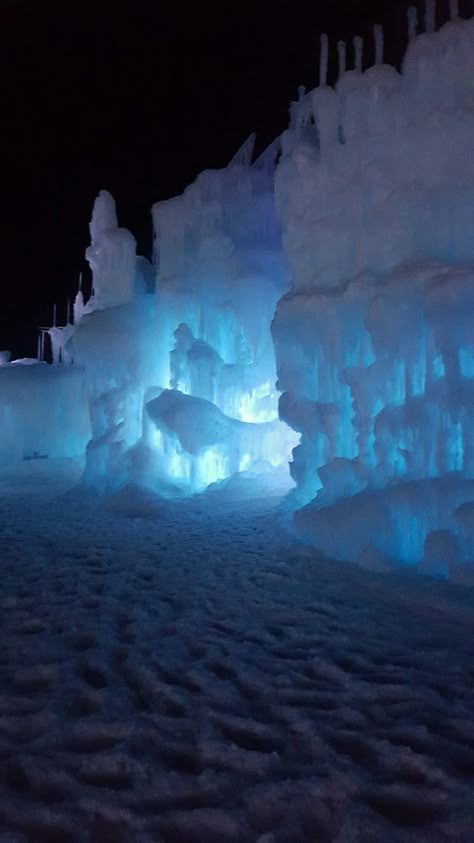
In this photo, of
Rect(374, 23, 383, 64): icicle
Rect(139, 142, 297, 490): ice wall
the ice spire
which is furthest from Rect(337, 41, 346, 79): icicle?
the ice spire

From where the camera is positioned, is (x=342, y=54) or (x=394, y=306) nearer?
(x=394, y=306)

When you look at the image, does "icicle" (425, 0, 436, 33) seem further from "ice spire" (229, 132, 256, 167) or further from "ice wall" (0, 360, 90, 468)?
"ice wall" (0, 360, 90, 468)

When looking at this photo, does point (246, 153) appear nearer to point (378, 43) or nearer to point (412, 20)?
point (378, 43)

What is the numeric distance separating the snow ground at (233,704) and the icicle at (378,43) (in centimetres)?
676

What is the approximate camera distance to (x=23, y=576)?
264 inches

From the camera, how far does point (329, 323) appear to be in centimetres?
935

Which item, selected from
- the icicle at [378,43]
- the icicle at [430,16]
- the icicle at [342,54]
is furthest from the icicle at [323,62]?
the icicle at [430,16]

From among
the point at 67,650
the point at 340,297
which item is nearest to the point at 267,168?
→ the point at 340,297

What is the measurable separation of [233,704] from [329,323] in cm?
654

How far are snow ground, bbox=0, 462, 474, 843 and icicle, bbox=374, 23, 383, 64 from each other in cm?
676

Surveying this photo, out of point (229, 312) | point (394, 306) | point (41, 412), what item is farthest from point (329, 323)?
point (41, 412)

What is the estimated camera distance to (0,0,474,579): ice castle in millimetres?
7223

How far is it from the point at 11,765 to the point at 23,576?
12.4 ft

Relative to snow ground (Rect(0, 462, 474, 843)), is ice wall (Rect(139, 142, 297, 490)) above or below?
above
